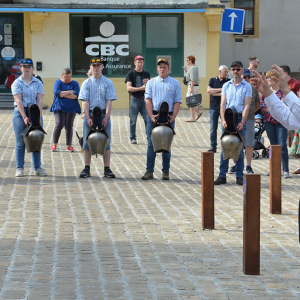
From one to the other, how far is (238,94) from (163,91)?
1.16 m

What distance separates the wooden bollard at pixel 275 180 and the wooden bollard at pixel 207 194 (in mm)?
1112

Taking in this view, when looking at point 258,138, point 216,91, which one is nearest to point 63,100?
point 216,91

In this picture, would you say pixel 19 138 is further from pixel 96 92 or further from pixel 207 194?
pixel 207 194

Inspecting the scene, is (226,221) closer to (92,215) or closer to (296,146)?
(92,215)

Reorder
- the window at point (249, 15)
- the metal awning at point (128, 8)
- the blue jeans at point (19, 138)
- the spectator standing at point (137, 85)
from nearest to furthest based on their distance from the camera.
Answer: the blue jeans at point (19, 138)
the spectator standing at point (137, 85)
the metal awning at point (128, 8)
the window at point (249, 15)

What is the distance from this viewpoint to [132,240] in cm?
616

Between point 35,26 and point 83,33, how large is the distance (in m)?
1.59

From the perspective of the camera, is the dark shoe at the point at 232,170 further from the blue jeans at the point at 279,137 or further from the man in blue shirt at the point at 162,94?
the man in blue shirt at the point at 162,94

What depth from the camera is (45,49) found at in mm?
20703

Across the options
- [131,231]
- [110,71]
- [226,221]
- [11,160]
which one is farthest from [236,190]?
[110,71]

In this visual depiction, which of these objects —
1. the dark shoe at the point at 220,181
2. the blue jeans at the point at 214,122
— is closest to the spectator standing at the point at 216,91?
the blue jeans at the point at 214,122

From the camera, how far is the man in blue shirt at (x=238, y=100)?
9547 mm

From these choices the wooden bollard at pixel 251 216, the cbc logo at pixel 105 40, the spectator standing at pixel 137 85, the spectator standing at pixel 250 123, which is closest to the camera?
the wooden bollard at pixel 251 216

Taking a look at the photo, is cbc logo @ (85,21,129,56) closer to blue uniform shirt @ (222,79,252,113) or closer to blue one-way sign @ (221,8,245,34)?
blue one-way sign @ (221,8,245,34)
